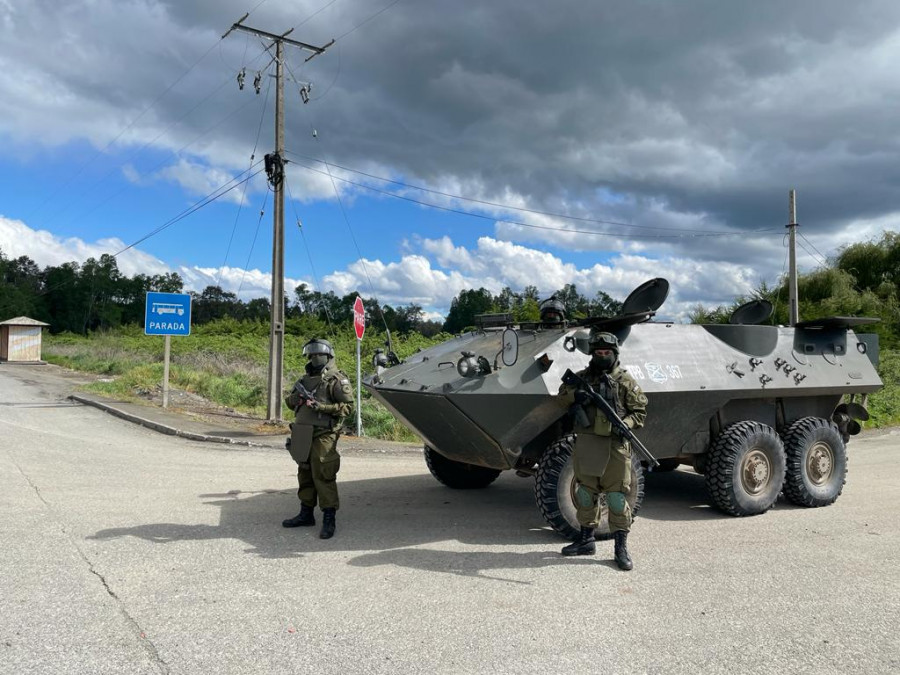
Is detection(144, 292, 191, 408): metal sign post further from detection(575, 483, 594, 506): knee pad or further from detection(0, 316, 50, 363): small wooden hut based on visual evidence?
detection(0, 316, 50, 363): small wooden hut

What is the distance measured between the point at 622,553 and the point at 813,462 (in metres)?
3.19

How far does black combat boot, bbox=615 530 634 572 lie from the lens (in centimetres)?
487

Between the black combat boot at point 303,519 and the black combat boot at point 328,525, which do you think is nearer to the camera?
the black combat boot at point 328,525

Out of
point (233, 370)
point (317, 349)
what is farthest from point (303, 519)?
point (233, 370)

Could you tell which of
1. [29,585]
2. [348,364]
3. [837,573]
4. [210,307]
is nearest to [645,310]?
[837,573]

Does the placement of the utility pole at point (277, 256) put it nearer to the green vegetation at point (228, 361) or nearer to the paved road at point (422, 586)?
the green vegetation at point (228, 361)

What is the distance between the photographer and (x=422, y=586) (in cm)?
447

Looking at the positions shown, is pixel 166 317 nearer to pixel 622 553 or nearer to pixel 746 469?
pixel 746 469

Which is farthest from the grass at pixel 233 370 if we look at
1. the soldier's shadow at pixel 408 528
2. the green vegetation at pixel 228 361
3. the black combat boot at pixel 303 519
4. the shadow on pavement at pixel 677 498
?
the shadow on pavement at pixel 677 498

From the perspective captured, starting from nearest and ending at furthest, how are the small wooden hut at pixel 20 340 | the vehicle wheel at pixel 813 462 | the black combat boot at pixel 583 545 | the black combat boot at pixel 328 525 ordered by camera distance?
the black combat boot at pixel 583 545 < the black combat boot at pixel 328 525 < the vehicle wheel at pixel 813 462 < the small wooden hut at pixel 20 340

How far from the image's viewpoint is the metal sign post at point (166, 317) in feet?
48.4

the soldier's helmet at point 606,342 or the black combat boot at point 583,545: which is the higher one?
the soldier's helmet at point 606,342

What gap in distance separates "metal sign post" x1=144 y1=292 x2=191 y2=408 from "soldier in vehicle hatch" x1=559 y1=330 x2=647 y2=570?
11.4m

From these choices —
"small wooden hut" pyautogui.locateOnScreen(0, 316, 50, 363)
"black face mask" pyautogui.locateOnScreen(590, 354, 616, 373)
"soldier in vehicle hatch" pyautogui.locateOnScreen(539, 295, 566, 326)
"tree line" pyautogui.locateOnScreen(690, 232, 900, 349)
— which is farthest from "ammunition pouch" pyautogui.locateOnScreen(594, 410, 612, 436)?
"small wooden hut" pyautogui.locateOnScreen(0, 316, 50, 363)
